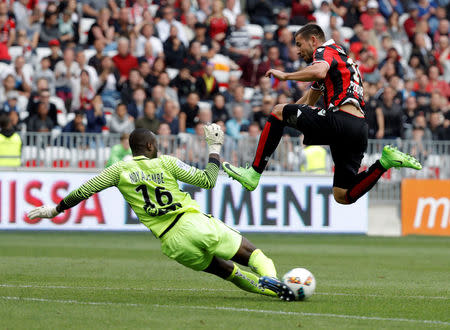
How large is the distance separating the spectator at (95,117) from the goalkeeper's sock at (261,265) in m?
11.9

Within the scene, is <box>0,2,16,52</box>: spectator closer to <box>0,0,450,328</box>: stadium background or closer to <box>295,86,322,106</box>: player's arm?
<box>0,0,450,328</box>: stadium background

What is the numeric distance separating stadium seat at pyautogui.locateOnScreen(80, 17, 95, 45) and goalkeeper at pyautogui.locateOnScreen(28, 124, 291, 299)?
47.9 feet

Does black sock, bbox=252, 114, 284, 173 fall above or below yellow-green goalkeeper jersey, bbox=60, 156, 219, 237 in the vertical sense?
above

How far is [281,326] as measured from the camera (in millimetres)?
7336

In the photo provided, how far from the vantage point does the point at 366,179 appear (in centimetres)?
1009

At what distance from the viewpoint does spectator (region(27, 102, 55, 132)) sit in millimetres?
19844

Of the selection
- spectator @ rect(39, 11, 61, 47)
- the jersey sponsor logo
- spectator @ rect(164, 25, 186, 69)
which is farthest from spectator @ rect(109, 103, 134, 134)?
the jersey sponsor logo

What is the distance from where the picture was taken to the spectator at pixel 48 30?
2262cm

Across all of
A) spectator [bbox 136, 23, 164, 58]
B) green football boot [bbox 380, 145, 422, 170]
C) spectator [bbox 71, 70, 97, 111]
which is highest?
spectator [bbox 136, 23, 164, 58]

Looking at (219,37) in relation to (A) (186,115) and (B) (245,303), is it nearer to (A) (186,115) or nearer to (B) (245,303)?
(A) (186,115)

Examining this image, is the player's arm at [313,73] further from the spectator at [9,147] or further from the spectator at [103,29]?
the spectator at [103,29]

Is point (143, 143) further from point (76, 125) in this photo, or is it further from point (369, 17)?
point (369, 17)

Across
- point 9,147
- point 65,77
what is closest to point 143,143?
point 9,147

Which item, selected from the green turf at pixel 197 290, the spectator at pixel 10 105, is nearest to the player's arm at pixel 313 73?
the green turf at pixel 197 290
